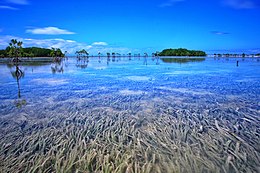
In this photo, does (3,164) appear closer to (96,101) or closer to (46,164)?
(46,164)

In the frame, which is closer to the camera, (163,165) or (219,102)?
(163,165)

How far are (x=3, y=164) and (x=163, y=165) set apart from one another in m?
4.01

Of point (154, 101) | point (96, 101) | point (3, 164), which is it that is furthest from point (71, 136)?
point (154, 101)

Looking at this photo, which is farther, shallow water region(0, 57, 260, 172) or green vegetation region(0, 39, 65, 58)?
green vegetation region(0, 39, 65, 58)

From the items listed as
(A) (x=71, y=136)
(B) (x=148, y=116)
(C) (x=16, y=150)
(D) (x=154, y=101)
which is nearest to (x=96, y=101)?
(D) (x=154, y=101)

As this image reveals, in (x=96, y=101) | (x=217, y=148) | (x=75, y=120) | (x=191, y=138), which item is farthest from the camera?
(x=96, y=101)

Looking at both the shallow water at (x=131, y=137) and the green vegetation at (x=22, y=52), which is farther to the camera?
the green vegetation at (x=22, y=52)

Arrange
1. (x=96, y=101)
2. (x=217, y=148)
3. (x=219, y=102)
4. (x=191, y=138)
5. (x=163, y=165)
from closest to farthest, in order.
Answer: (x=163, y=165)
(x=217, y=148)
(x=191, y=138)
(x=219, y=102)
(x=96, y=101)

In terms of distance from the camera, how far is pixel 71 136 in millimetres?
6523

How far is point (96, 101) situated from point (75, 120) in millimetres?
3827

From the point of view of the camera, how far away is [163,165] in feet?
15.6

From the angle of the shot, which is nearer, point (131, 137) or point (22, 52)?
point (131, 137)

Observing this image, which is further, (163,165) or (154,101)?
(154,101)

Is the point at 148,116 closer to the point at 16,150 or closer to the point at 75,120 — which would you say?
the point at 75,120
